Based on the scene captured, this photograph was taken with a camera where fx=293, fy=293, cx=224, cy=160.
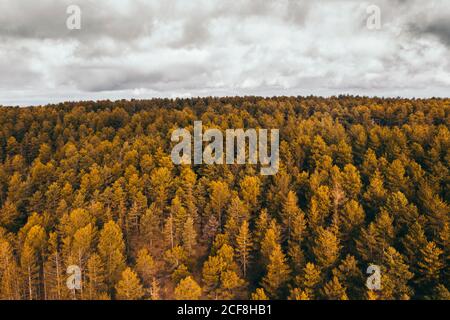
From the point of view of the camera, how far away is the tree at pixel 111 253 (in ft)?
150

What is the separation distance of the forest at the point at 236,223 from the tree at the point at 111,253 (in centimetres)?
20

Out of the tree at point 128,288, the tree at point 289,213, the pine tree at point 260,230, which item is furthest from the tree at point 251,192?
the tree at point 128,288

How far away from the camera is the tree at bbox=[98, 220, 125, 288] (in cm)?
4569

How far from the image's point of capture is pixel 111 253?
1845 inches

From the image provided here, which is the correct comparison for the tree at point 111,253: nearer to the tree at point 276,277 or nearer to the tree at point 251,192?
the tree at point 276,277

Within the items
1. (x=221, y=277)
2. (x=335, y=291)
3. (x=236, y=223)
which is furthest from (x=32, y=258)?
(x=335, y=291)

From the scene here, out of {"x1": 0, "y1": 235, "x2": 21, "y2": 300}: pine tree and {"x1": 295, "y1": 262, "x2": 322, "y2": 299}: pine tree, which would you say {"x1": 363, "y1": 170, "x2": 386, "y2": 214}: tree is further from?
{"x1": 0, "y1": 235, "x2": 21, "y2": 300}: pine tree

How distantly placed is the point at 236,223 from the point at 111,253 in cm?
2179

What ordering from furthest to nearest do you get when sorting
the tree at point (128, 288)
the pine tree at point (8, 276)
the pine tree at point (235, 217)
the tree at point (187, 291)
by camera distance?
1. the pine tree at point (235, 217)
2. the pine tree at point (8, 276)
3. the tree at point (128, 288)
4. the tree at point (187, 291)

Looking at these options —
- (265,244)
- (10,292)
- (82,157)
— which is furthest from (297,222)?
(82,157)

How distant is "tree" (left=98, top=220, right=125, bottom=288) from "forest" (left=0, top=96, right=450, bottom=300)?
0.67 ft

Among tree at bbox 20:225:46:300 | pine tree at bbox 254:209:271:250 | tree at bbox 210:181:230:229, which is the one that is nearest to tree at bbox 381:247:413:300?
pine tree at bbox 254:209:271:250

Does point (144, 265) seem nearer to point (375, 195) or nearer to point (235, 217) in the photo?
point (235, 217)
